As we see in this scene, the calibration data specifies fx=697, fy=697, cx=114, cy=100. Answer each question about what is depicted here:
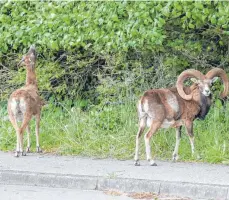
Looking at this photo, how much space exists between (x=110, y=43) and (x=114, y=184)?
12.0 ft

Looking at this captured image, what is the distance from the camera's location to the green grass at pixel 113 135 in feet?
43.6

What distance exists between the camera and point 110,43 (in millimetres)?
13352

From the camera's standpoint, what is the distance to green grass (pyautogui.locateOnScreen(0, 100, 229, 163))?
13.3m

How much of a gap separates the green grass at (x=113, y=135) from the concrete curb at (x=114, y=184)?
240 centimetres

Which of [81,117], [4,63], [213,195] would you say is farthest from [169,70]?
[213,195]

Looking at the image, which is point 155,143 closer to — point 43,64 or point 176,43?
point 176,43

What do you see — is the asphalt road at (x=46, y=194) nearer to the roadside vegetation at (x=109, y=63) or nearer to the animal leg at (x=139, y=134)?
the animal leg at (x=139, y=134)

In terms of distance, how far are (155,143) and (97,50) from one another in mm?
2742

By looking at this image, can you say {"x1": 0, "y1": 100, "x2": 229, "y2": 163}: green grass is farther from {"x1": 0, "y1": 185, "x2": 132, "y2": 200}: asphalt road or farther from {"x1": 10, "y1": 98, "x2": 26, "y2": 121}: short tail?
{"x1": 0, "y1": 185, "x2": 132, "y2": 200}: asphalt road

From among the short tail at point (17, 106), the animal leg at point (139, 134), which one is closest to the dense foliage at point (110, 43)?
the short tail at point (17, 106)

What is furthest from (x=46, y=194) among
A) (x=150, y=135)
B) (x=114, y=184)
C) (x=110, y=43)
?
(x=110, y=43)

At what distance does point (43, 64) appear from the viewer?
16.7 metres

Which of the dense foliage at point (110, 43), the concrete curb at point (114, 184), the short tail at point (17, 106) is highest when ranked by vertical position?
the dense foliage at point (110, 43)

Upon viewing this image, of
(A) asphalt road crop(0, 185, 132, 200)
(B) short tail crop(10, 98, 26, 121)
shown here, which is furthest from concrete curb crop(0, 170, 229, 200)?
(B) short tail crop(10, 98, 26, 121)
